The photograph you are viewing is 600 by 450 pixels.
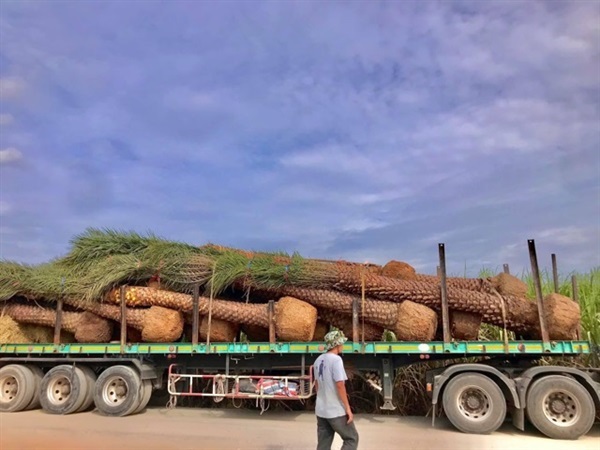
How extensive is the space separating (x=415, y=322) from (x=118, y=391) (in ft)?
19.5

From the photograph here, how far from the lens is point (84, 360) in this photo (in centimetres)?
1061

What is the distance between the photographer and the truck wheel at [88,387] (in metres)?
10.4

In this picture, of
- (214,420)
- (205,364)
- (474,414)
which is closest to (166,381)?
(205,364)

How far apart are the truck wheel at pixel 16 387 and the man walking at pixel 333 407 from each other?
7.69 metres

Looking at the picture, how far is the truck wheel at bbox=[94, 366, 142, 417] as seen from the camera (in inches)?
394

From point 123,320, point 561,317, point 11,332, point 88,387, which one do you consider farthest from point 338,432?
point 11,332

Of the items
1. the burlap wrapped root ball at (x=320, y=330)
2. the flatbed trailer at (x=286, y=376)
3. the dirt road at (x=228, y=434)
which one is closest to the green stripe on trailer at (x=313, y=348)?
the flatbed trailer at (x=286, y=376)

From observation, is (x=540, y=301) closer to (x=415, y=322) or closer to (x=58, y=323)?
(x=415, y=322)

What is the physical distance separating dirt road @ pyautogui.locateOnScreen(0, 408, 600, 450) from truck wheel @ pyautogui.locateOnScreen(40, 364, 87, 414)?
10.1 inches

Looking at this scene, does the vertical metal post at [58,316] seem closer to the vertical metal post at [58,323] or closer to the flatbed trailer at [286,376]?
the vertical metal post at [58,323]

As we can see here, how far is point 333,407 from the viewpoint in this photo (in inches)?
222

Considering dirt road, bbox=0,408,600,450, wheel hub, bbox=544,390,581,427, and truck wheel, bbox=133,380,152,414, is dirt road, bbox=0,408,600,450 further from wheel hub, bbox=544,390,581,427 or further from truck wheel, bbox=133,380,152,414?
wheel hub, bbox=544,390,581,427

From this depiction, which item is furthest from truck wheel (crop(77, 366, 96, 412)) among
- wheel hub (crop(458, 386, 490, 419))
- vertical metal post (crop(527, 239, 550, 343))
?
vertical metal post (crop(527, 239, 550, 343))

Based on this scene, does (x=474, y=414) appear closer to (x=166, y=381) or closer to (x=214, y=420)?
(x=214, y=420)
